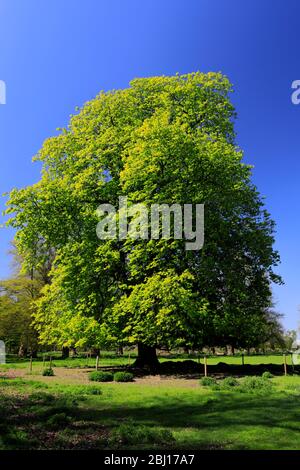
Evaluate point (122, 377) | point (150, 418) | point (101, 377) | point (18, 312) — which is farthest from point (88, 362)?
point (150, 418)

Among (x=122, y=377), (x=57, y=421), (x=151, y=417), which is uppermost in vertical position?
(x=57, y=421)

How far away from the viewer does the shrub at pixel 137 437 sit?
10336 millimetres

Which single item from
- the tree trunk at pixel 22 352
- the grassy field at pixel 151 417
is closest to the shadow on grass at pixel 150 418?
the grassy field at pixel 151 417

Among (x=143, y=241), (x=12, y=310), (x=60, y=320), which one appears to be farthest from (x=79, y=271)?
(x=12, y=310)

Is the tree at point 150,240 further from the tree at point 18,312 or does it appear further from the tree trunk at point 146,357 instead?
the tree at point 18,312

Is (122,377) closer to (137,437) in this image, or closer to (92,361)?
(137,437)

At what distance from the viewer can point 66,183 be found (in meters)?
33.1

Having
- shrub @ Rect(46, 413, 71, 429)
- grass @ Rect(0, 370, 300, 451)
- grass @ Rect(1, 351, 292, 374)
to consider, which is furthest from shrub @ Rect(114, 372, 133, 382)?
shrub @ Rect(46, 413, 71, 429)

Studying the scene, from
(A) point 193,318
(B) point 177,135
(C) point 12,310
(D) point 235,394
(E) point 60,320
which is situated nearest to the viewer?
(D) point 235,394

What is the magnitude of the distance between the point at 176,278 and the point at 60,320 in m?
10.9

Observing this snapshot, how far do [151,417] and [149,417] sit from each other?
7 centimetres

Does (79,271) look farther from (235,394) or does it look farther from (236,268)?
(235,394)

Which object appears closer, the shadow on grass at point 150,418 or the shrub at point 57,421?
the shadow on grass at point 150,418

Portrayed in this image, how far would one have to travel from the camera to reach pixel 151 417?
14.3m
